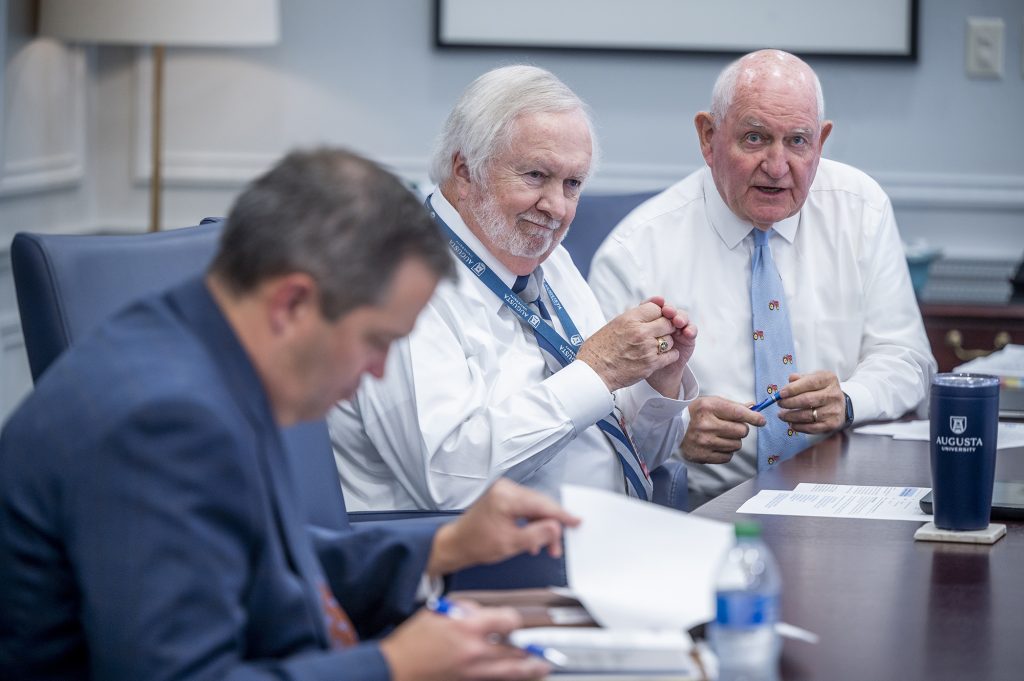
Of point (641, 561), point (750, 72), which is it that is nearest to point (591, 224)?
point (750, 72)

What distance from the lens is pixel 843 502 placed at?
190 centimetres

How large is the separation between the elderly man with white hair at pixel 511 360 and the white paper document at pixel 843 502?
365 mm

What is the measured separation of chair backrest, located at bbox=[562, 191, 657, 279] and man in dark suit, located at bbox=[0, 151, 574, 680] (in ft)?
6.69

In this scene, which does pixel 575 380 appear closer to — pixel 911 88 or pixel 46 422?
pixel 46 422

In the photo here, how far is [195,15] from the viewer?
3598 mm

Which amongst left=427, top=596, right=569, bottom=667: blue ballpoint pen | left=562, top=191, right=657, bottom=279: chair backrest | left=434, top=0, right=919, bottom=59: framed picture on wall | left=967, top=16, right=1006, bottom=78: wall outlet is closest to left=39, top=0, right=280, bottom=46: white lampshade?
left=434, top=0, right=919, bottom=59: framed picture on wall

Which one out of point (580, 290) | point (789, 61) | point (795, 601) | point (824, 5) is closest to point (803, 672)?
point (795, 601)

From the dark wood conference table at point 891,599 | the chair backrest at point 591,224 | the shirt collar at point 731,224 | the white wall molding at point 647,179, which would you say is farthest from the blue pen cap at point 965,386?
the white wall molding at point 647,179

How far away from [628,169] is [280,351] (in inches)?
120

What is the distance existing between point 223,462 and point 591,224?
2.25 m

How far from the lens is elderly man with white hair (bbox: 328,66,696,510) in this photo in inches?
84.7

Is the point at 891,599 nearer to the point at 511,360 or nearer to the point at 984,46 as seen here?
the point at 511,360

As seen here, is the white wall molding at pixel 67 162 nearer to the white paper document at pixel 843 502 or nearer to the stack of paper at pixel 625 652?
the white paper document at pixel 843 502

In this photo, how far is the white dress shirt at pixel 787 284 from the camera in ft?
9.00
